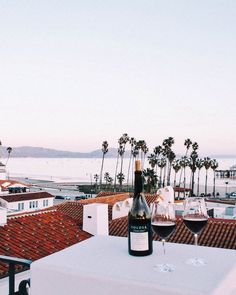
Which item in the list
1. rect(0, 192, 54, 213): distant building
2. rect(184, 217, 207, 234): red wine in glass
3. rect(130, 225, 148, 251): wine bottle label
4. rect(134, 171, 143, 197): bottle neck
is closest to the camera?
rect(130, 225, 148, 251): wine bottle label

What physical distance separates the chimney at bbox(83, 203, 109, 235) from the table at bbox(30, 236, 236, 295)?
48.5 ft

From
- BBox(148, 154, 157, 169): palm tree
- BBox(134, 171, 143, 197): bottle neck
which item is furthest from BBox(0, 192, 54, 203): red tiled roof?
BBox(148, 154, 157, 169): palm tree

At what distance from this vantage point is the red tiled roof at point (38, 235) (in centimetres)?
1353

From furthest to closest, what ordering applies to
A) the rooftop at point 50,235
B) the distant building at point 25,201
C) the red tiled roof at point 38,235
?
the distant building at point 25,201
the rooftop at point 50,235
the red tiled roof at point 38,235

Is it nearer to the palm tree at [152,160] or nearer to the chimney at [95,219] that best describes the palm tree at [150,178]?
Answer: the palm tree at [152,160]

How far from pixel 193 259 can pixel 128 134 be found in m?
90.6

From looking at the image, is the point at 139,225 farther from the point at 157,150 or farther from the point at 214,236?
the point at 157,150

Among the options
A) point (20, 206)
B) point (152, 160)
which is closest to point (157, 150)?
point (152, 160)

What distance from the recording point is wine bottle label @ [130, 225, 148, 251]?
8.34ft

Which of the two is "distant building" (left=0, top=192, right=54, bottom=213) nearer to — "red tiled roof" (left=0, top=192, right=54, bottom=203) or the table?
"red tiled roof" (left=0, top=192, right=54, bottom=203)

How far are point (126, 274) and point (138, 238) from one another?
1.39 ft

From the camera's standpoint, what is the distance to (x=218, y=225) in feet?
57.8

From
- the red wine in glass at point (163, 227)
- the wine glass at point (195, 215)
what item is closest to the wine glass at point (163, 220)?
the red wine in glass at point (163, 227)

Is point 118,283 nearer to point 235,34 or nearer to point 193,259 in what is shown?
point 193,259
